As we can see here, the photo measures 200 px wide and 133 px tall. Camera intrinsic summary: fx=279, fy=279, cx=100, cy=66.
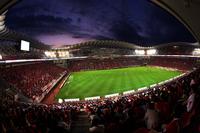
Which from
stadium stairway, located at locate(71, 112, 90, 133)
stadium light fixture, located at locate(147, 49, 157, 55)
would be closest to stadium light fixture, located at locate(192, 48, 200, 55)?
stadium light fixture, located at locate(147, 49, 157, 55)

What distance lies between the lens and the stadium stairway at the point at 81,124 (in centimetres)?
1144

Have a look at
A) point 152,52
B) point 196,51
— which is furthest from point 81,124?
point 152,52

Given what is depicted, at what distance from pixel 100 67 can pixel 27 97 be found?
43.5 m

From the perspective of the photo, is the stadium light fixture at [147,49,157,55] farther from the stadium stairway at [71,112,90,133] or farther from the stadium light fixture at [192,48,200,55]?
the stadium stairway at [71,112,90,133]

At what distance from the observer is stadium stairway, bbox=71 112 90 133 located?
1144 cm

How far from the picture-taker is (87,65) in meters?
69.2

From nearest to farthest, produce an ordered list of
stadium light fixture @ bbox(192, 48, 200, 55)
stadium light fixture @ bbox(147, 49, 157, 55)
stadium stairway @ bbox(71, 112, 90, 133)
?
stadium stairway @ bbox(71, 112, 90, 133) < stadium light fixture @ bbox(192, 48, 200, 55) < stadium light fixture @ bbox(147, 49, 157, 55)

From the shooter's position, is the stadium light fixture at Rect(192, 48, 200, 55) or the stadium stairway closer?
the stadium stairway

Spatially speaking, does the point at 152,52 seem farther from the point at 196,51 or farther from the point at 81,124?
the point at 81,124

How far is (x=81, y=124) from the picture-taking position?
1305 cm

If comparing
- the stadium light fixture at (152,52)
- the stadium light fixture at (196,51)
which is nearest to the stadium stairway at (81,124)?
the stadium light fixture at (196,51)

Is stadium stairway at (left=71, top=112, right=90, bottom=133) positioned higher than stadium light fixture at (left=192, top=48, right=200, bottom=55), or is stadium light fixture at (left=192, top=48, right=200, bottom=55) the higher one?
stadium light fixture at (left=192, top=48, right=200, bottom=55)

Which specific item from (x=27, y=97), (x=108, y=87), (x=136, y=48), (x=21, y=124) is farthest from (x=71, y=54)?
(x=21, y=124)

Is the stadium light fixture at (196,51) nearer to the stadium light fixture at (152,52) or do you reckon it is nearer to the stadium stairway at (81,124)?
the stadium light fixture at (152,52)
